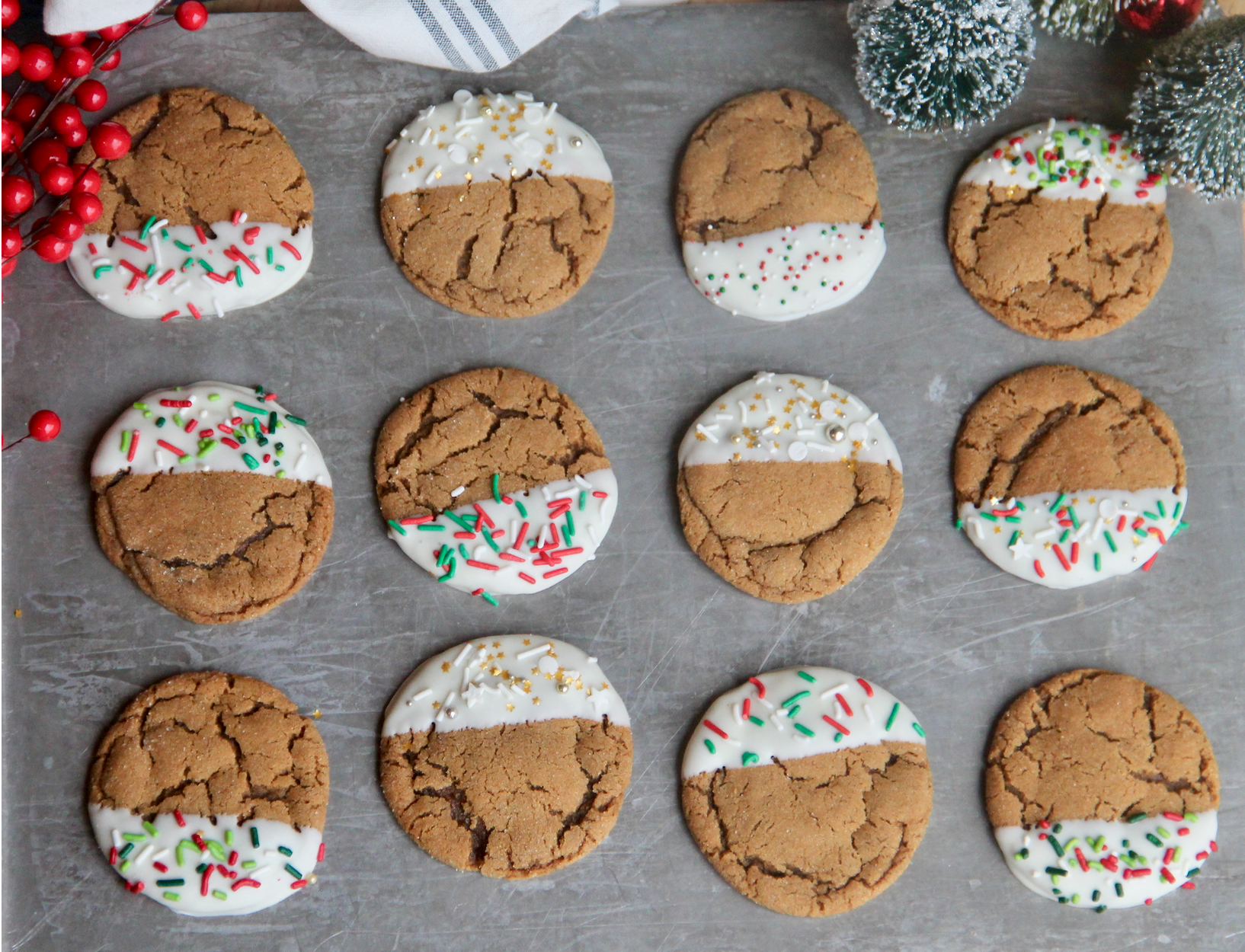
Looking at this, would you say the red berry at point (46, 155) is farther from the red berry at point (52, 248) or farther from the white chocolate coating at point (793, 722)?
the white chocolate coating at point (793, 722)

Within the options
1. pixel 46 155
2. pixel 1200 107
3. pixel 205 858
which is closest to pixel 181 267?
pixel 46 155

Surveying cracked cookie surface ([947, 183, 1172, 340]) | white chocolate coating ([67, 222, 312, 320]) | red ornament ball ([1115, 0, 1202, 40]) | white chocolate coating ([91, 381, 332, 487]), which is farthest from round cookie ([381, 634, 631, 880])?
red ornament ball ([1115, 0, 1202, 40])

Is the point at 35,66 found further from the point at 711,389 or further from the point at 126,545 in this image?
the point at 711,389

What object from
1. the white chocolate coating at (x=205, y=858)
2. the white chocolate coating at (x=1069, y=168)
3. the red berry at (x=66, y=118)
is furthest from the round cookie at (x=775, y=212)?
the white chocolate coating at (x=205, y=858)

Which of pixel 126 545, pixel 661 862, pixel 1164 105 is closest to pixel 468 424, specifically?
pixel 126 545

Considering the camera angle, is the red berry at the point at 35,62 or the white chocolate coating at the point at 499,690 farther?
the white chocolate coating at the point at 499,690

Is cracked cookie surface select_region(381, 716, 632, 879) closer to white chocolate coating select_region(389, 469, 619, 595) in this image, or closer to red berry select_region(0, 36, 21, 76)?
white chocolate coating select_region(389, 469, 619, 595)

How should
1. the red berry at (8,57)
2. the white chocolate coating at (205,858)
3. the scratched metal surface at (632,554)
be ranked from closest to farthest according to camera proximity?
the red berry at (8,57)
the white chocolate coating at (205,858)
the scratched metal surface at (632,554)
